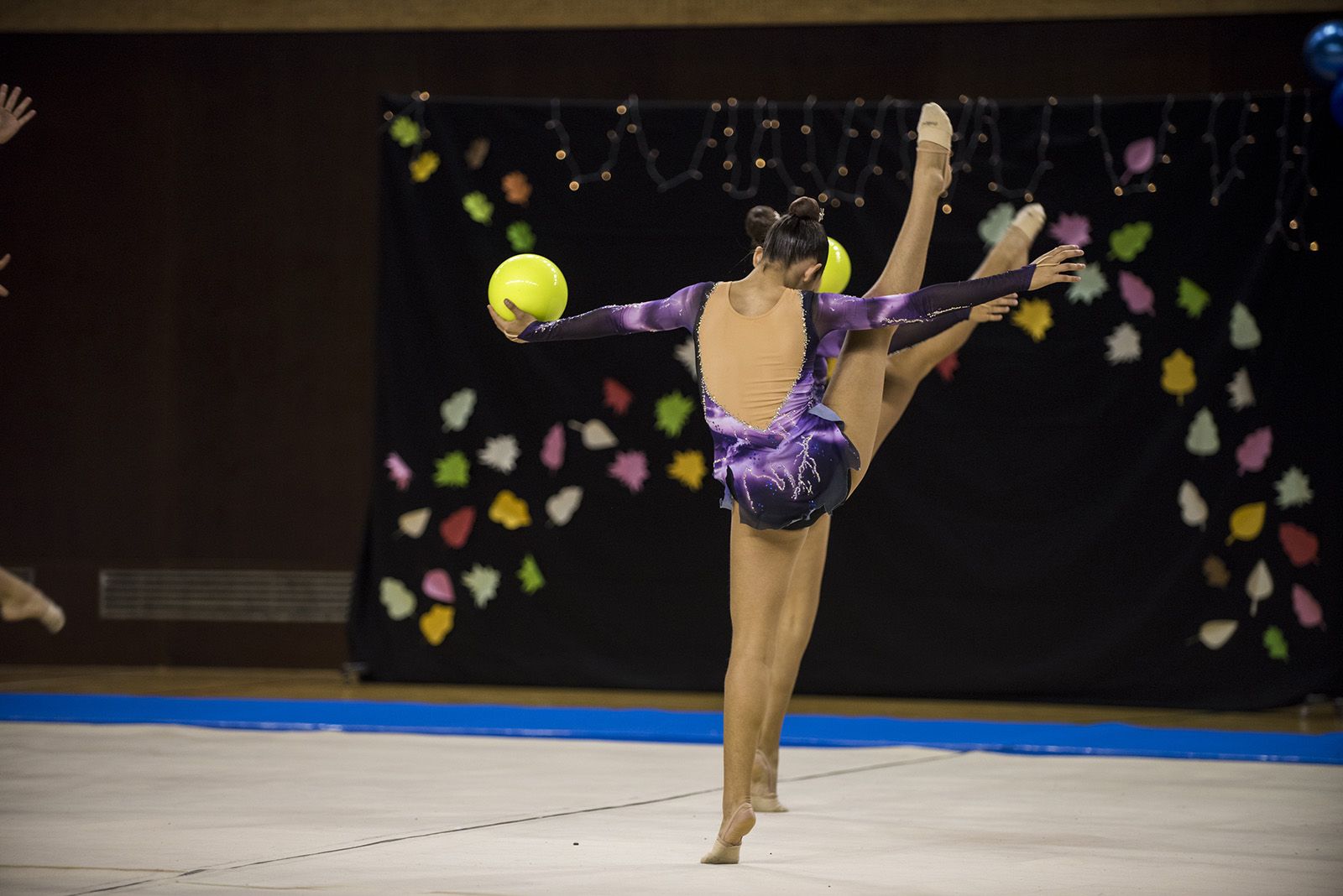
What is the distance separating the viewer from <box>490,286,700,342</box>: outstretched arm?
3504 millimetres

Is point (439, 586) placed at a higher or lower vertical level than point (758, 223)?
lower

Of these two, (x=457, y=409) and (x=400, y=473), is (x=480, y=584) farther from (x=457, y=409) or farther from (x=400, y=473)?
(x=457, y=409)

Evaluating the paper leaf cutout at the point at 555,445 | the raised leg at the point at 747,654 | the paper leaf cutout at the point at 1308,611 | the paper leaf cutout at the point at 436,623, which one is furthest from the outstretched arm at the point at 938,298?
the paper leaf cutout at the point at 436,623

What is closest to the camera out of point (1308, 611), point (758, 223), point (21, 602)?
point (21, 602)

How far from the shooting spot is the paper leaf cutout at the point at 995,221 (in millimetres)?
6324

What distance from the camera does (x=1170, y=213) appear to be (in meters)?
6.26

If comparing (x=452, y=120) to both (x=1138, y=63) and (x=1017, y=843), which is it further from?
(x=1017, y=843)

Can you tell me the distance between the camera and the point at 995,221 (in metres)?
6.33

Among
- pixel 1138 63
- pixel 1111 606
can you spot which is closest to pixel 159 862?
pixel 1111 606

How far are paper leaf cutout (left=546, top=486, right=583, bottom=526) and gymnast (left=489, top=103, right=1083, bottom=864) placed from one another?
3.16 m

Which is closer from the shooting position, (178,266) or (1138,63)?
(1138,63)

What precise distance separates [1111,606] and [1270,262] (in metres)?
1.33

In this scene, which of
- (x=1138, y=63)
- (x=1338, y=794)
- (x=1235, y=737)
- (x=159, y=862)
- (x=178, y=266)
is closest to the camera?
(x=159, y=862)

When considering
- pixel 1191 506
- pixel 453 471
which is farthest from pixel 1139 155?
pixel 453 471
